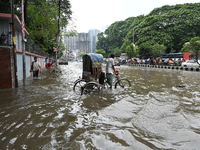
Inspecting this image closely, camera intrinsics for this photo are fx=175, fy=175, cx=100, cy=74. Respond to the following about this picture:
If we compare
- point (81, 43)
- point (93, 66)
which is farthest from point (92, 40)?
point (93, 66)

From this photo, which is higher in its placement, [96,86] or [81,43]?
[81,43]

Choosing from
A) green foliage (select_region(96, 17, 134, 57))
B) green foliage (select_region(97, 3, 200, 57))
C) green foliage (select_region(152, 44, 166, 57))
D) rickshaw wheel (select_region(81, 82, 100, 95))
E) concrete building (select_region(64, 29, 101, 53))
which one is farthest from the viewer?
concrete building (select_region(64, 29, 101, 53))

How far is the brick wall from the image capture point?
8968mm

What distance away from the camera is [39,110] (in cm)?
544

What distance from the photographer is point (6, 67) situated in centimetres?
906

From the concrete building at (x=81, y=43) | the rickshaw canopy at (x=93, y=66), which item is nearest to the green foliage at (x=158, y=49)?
the rickshaw canopy at (x=93, y=66)

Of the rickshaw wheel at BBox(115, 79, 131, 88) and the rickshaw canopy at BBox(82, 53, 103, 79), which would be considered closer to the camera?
the rickshaw canopy at BBox(82, 53, 103, 79)

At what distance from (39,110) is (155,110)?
3609 millimetres

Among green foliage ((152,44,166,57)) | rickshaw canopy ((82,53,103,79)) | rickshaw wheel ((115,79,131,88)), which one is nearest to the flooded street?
rickshaw canopy ((82,53,103,79))

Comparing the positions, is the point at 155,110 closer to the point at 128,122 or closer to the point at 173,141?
the point at 128,122

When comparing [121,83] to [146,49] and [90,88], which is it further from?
[146,49]

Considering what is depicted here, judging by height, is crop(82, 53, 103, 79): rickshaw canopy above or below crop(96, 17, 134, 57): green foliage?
below

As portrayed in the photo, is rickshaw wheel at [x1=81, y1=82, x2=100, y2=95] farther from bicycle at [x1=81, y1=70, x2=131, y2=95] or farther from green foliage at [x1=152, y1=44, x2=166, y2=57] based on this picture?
green foliage at [x1=152, y1=44, x2=166, y2=57]

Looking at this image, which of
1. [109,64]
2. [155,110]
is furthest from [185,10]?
[155,110]
